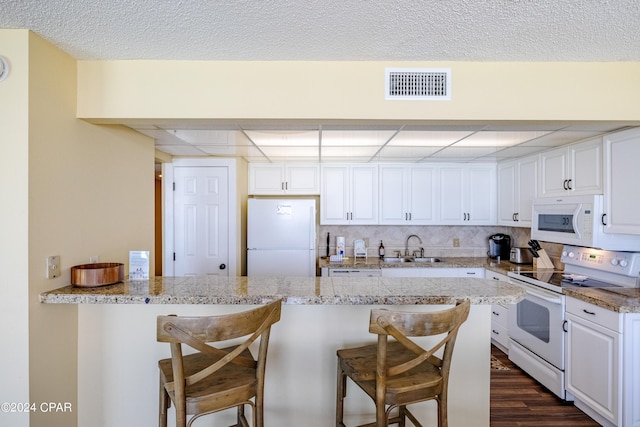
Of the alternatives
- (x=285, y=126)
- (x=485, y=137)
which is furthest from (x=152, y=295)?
(x=485, y=137)

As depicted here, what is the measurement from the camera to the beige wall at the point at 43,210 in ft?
4.77

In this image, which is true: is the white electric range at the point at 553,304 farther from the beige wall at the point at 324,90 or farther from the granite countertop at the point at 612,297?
the beige wall at the point at 324,90

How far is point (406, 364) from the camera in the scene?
1229 millimetres

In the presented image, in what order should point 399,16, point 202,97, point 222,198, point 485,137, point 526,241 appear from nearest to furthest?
point 399,16 < point 202,97 < point 485,137 < point 222,198 < point 526,241

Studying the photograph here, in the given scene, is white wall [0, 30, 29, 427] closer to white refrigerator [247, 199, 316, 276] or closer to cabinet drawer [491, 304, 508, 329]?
white refrigerator [247, 199, 316, 276]

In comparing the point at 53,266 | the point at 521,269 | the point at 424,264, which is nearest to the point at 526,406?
the point at 521,269

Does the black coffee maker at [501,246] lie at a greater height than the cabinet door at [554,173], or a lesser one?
lesser

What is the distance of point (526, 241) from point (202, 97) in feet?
12.9

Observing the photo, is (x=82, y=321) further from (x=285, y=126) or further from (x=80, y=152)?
(x=285, y=126)

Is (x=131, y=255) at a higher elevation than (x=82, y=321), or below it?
higher

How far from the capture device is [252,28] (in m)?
1.45

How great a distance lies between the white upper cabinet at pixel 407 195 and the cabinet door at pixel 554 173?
1.15 m

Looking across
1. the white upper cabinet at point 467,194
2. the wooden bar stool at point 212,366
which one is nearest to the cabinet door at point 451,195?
the white upper cabinet at point 467,194

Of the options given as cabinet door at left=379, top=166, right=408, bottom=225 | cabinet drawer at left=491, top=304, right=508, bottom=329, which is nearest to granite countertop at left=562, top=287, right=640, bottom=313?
cabinet drawer at left=491, top=304, right=508, bottom=329
